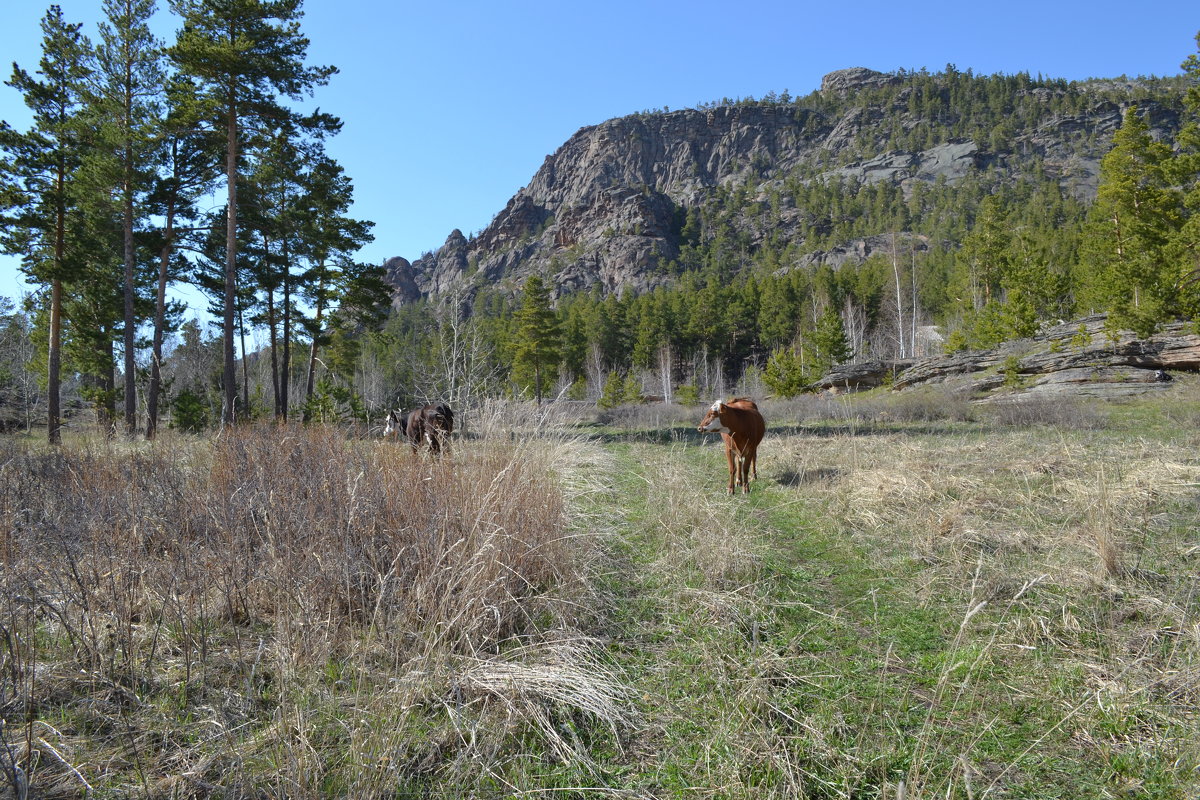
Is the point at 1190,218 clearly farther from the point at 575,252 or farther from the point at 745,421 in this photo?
the point at 575,252

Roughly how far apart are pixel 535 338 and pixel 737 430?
33658 millimetres

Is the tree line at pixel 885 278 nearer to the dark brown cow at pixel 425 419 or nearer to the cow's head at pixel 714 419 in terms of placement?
the dark brown cow at pixel 425 419

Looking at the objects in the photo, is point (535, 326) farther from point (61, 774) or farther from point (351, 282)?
point (61, 774)

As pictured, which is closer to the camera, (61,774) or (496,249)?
(61,774)

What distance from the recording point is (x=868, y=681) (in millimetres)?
2684

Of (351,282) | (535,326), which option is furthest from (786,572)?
(535,326)

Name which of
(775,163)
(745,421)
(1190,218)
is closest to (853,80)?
(775,163)

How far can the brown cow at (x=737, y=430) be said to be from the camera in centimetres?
711

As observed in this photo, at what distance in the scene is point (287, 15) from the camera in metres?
16.0

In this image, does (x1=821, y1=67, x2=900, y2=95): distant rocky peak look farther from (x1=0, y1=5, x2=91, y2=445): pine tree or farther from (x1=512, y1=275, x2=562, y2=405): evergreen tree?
(x1=0, y1=5, x2=91, y2=445): pine tree

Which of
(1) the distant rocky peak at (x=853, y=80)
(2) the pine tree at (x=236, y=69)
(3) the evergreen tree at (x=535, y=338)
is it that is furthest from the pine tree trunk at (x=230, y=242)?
(1) the distant rocky peak at (x=853, y=80)

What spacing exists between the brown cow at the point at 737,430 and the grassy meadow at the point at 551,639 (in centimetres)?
175

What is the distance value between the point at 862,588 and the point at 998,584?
79cm

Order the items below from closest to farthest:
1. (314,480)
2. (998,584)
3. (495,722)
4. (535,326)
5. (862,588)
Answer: (495,722) < (998,584) < (862,588) < (314,480) < (535,326)
